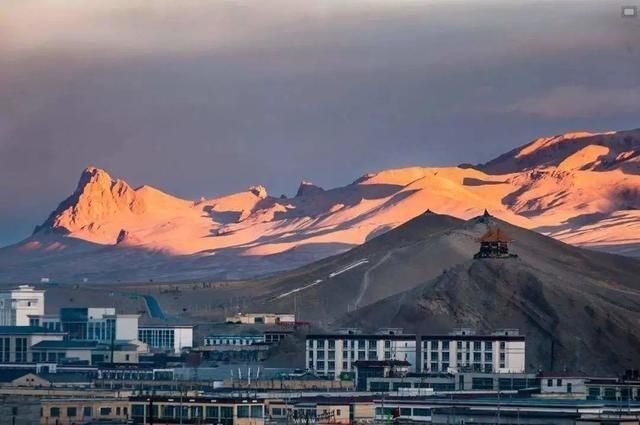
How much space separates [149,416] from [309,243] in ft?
348

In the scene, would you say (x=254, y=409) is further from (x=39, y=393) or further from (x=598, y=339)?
(x=598, y=339)

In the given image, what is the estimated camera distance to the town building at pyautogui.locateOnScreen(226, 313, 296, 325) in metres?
79.2

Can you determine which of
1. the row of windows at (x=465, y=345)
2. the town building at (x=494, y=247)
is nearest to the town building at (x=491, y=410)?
the row of windows at (x=465, y=345)

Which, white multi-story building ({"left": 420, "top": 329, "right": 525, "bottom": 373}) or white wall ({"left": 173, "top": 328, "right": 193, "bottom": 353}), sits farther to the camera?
white wall ({"left": 173, "top": 328, "right": 193, "bottom": 353})

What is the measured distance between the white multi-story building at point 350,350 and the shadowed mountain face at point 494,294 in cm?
334

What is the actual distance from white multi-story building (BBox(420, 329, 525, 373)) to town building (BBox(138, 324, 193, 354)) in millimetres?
14404

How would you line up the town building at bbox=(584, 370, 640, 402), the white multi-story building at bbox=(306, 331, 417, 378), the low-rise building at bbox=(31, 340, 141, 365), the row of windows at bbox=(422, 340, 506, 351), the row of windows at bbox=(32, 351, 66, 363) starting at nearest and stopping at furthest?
the town building at bbox=(584, 370, 640, 402), the row of windows at bbox=(422, 340, 506, 351), the white multi-story building at bbox=(306, 331, 417, 378), the low-rise building at bbox=(31, 340, 141, 365), the row of windows at bbox=(32, 351, 66, 363)

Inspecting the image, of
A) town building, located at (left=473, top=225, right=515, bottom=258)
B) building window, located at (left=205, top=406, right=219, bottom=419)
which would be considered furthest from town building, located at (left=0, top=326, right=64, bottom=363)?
building window, located at (left=205, top=406, right=219, bottom=419)

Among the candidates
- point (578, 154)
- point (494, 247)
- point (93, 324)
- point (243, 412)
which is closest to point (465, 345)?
point (494, 247)

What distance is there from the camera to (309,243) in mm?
142500

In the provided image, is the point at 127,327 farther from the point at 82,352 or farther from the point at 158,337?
the point at 82,352

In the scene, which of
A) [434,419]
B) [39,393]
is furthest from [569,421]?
[39,393]

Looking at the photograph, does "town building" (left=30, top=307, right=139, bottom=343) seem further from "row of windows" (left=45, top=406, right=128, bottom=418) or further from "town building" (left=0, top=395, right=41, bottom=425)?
"row of windows" (left=45, top=406, right=128, bottom=418)

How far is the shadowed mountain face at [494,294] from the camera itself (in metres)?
68.2
